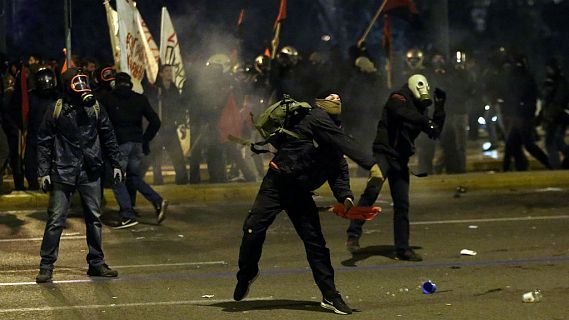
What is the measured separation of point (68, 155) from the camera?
34.4 feet

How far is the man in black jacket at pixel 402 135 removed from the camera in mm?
11195

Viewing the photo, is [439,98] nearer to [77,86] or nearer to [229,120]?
[77,86]

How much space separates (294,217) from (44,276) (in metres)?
2.54

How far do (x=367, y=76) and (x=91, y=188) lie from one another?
8.24 metres

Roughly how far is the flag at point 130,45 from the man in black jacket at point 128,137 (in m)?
1.99

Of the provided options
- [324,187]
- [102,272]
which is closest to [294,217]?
[102,272]

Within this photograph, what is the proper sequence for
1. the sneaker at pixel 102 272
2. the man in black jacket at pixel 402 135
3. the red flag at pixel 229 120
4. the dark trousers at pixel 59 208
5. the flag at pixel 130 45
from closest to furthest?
the dark trousers at pixel 59 208, the sneaker at pixel 102 272, the man in black jacket at pixel 402 135, the flag at pixel 130 45, the red flag at pixel 229 120

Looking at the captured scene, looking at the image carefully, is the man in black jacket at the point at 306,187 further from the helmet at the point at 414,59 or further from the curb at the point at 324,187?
the helmet at the point at 414,59

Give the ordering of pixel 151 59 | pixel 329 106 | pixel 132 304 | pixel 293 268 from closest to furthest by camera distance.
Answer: pixel 132 304
pixel 329 106
pixel 293 268
pixel 151 59

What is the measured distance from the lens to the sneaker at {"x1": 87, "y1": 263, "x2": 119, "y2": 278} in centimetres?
1069

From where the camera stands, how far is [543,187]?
17109 millimetres

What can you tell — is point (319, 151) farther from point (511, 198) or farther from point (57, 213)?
point (511, 198)

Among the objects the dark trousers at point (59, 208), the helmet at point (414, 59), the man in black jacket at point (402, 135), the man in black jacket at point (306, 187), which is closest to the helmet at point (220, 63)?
the helmet at point (414, 59)

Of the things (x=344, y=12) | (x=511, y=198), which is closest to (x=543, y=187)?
(x=511, y=198)
